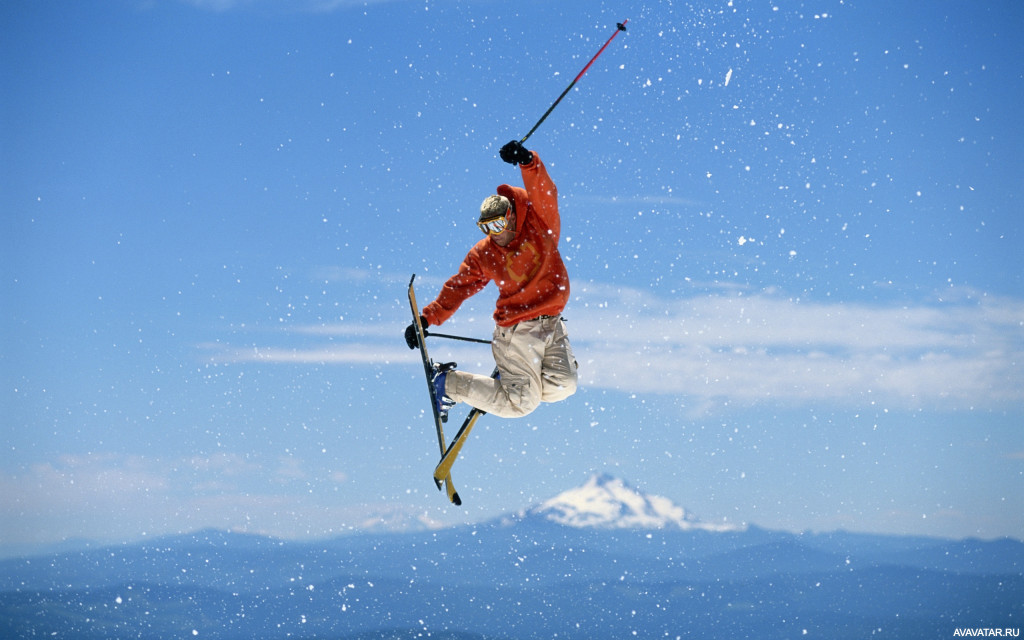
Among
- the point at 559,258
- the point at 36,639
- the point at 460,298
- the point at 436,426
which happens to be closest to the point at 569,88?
the point at 559,258

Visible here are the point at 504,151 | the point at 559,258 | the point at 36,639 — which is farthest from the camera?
the point at 36,639

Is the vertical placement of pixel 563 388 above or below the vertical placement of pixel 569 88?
below

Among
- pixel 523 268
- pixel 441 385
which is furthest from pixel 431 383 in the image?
pixel 523 268

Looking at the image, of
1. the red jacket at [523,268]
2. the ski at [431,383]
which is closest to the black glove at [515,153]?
the red jacket at [523,268]

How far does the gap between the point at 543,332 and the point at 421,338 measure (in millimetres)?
1158

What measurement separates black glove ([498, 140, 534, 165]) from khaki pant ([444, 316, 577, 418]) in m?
1.51

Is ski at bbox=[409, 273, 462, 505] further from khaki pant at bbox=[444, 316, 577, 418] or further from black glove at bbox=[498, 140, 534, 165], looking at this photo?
black glove at bbox=[498, 140, 534, 165]

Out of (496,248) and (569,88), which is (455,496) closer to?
(496,248)

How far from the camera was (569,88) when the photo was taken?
26.6 ft

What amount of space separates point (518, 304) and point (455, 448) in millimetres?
1489

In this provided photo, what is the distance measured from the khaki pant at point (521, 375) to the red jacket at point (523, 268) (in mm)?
153

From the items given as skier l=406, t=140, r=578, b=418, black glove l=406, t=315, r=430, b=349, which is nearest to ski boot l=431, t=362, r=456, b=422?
skier l=406, t=140, r=578, b=418

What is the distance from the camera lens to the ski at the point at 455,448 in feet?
27.6

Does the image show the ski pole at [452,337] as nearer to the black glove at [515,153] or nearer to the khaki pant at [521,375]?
the khaki pant at [521,375]
